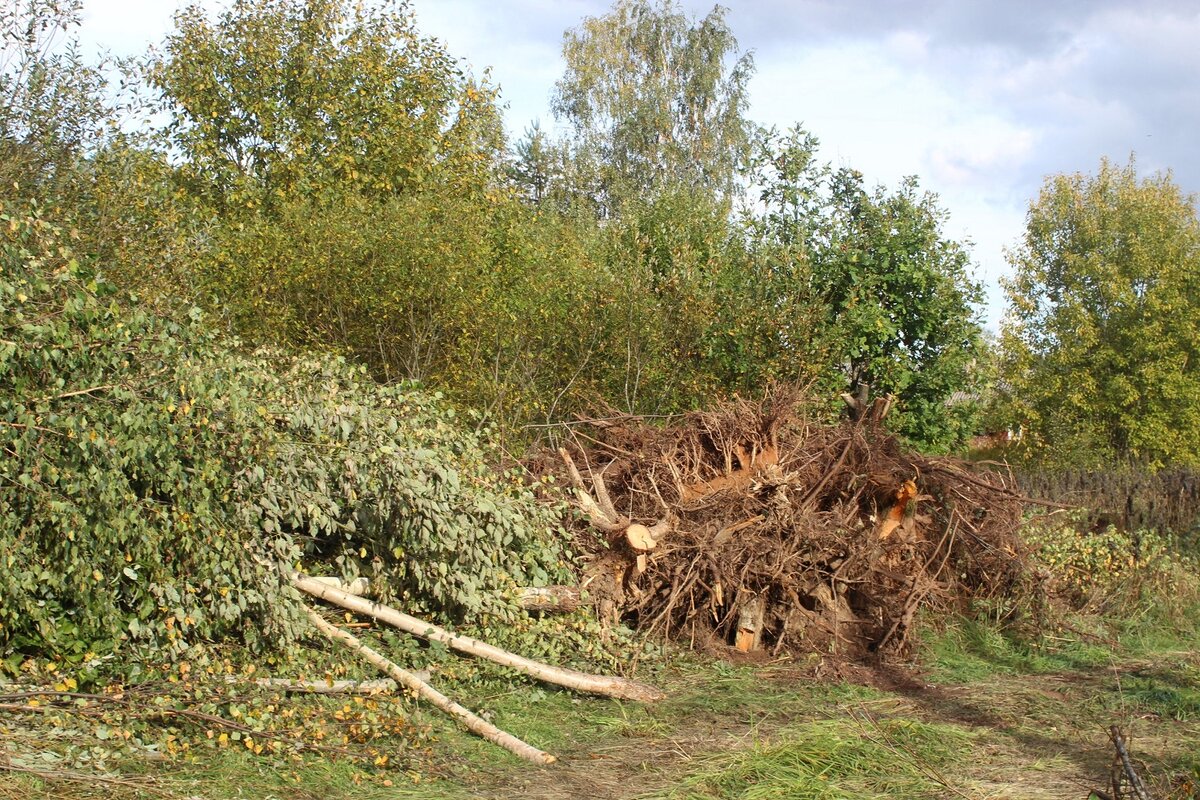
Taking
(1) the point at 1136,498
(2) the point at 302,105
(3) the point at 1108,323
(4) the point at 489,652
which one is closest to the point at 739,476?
(4) the point at 489,652

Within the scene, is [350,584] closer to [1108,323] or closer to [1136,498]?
[1136,498]

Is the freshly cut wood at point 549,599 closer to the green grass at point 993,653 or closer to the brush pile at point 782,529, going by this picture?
the brush pile at point 782,529

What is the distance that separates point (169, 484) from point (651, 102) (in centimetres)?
2932

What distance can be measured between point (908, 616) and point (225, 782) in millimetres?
5024

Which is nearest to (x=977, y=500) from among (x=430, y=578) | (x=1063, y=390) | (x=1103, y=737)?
(x=1103, y=737)

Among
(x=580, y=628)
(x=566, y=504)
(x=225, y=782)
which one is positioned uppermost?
(x=566, y=504)

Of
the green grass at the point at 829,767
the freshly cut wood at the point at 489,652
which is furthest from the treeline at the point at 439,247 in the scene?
the green grass at the point at 829,767

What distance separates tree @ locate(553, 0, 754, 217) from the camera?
33.5m

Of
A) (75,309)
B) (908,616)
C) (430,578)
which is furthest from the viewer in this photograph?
(908,616)

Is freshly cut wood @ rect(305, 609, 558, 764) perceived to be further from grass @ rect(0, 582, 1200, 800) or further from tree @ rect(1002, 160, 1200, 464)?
tree @ rect(1002, 160, 1200, 464)

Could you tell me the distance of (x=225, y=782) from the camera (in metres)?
5.14

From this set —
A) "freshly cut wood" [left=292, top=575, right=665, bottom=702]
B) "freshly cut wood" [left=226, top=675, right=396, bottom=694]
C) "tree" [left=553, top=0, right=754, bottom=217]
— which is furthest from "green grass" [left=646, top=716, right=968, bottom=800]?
"tree" [left=553, top=0, right=754, bottom=217]

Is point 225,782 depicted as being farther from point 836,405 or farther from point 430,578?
point 836,405

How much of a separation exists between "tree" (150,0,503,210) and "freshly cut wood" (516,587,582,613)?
1048 cm
